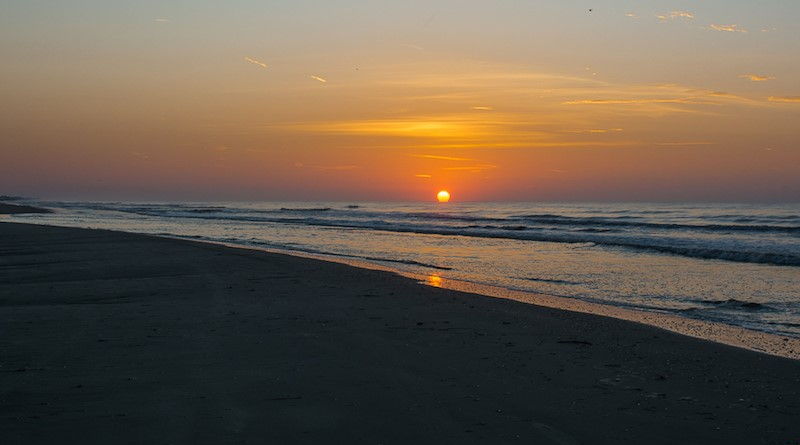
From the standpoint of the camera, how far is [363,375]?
6562 millimetres

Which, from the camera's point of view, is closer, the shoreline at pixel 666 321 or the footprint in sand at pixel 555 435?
the footprint in sand at pixel 555 435

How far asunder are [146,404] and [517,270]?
1412 centimetres

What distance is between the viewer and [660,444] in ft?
15.8

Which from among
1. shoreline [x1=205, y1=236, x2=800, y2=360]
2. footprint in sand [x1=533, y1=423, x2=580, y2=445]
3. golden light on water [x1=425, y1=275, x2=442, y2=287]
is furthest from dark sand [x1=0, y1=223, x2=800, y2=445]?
golden light on water [x1=425, y1=275, x2=442, y2=287]

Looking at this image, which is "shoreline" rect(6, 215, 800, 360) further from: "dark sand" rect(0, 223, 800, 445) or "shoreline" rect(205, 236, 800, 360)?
"dark sand" rect(0, 223, 800, 445)

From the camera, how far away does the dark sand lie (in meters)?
5.04

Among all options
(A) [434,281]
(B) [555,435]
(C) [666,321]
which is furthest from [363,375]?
(A) [434,281]

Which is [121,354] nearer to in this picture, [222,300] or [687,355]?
[222,300]

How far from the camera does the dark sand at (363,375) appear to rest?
5043 mm

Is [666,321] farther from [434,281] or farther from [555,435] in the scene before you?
[555,435]

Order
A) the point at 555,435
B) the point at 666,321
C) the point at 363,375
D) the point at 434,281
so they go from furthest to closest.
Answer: the point at 434,281, the point at 666,321, the point at 363,375, the point at 555,435

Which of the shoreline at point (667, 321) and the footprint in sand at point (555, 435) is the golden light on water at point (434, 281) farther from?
the footprint in sand at point (555, 435)

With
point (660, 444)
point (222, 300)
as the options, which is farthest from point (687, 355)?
point (222, 300)

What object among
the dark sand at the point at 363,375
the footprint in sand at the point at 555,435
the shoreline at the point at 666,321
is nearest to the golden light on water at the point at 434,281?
the shoreline at the point at 666,321
